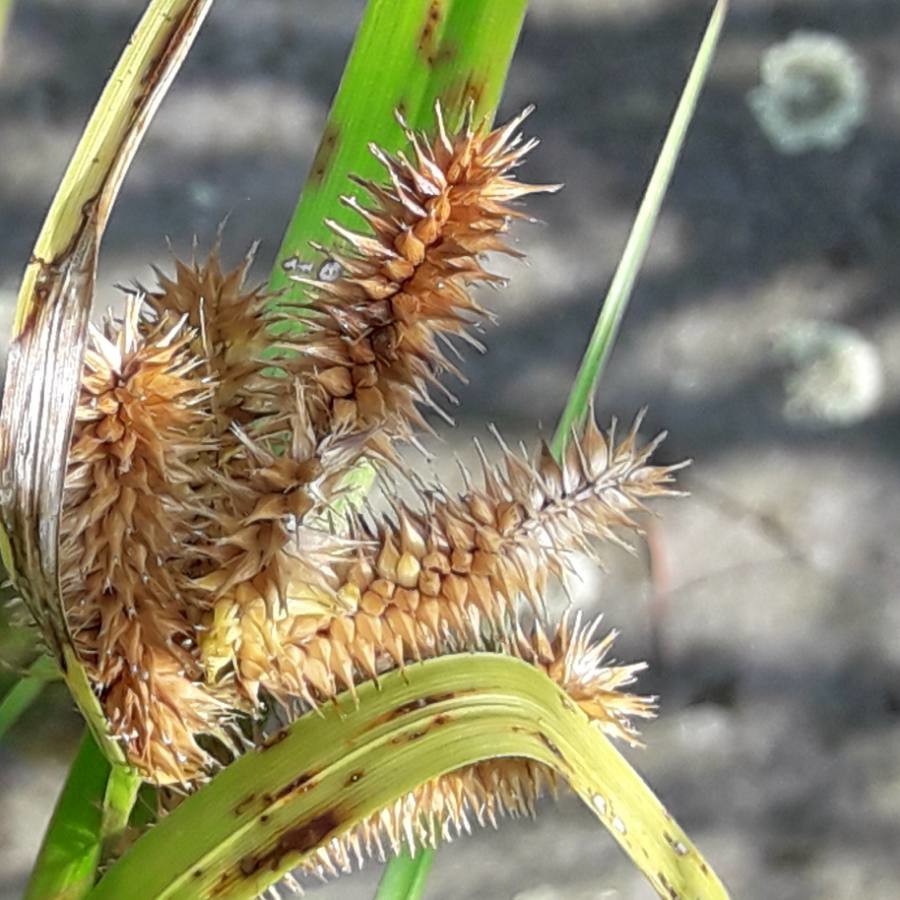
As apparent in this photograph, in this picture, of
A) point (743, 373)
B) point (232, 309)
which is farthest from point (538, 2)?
point (232, 309)

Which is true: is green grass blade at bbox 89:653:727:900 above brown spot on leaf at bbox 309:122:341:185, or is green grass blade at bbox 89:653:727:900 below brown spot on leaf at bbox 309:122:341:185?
below

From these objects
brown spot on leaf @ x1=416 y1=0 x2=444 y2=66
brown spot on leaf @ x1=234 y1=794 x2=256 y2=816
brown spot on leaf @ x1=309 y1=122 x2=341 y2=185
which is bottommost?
brown spot on leaf @ x1=234 y1=794 x2=256 y2=816

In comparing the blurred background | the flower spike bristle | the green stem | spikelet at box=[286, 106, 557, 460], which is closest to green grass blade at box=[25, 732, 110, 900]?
the green stem

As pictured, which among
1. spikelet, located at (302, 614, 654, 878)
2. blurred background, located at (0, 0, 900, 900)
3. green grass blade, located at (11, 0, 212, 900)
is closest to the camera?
green grass blade, located at (11, 0, 212, 900)

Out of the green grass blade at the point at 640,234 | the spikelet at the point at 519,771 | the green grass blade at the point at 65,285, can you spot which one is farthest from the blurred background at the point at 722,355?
the green grass blade at the point at 65,285

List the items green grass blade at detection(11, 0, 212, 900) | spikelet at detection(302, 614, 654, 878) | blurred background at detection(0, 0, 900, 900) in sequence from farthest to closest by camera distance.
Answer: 1. blurred background at detection(0, 0, 900, 900)
2. spikelet at detection(302, 614, 654, 878)
3. green grass blade at detection(11, 0, 212, 900)

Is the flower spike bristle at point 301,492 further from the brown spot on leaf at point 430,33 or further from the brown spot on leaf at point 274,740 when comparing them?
the brown spot on leaf at point 430,33

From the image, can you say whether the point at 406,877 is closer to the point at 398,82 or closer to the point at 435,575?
the point at 435,575

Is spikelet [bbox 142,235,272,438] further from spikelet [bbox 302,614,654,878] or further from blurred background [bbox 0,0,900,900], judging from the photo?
blurred background [bbox 0,0,900,900]
